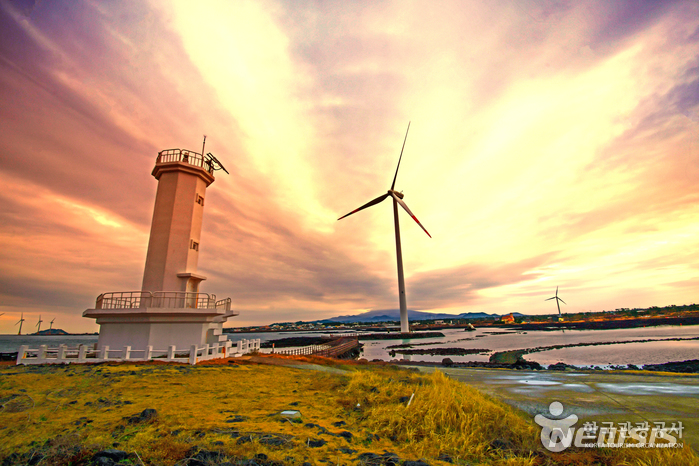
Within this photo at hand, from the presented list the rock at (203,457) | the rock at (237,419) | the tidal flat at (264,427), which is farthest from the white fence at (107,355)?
the rock at (203,457)

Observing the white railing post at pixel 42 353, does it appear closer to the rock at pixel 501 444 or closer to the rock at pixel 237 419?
the rock at pixel 237 419

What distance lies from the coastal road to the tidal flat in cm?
138

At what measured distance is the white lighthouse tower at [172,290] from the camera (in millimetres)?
18750

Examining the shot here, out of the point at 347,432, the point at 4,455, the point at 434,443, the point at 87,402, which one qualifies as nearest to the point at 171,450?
the point at 4,455

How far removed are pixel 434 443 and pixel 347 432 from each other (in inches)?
74.8

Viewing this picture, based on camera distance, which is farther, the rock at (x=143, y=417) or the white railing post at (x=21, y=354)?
the white railing post at (x=21, y=354)

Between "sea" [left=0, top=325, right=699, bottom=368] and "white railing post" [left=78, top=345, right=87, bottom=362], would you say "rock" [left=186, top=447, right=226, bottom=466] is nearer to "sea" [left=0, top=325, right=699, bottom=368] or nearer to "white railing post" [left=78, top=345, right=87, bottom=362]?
"white railing post" [left=78, top=345, right=87, bottom=362]

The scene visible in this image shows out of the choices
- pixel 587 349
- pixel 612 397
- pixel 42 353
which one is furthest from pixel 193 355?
pixel 587 349

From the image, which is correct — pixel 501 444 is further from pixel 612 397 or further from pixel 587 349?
pixel 587 349

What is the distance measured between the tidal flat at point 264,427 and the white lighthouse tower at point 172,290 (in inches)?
261

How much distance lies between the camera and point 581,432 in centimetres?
701

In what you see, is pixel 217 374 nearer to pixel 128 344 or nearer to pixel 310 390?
pixel 310 390

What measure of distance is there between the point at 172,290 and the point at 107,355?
4641mm

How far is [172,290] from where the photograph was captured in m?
20.6
